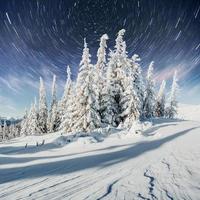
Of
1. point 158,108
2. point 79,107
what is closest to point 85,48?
point 79,107

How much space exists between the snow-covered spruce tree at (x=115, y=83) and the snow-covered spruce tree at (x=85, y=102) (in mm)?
2174

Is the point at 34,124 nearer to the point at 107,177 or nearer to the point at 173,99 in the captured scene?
the point at 173,99

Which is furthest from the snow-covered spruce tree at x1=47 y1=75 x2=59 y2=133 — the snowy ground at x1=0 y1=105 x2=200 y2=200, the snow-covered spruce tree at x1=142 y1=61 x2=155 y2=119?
the snowy ground at x1=0 y1=105 x2=200 y2=200

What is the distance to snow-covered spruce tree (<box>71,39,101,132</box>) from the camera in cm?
2858

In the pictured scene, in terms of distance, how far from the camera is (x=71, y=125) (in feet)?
102

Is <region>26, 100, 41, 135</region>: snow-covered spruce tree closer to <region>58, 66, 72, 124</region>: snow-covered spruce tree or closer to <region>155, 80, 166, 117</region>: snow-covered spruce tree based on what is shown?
<region>58, 66, 72, 124</region>: snow-covered spruce tree

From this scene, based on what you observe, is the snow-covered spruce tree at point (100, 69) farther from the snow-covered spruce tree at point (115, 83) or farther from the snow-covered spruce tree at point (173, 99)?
the snow-covered spruce tree at point (173, 99)

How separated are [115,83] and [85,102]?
601 cm

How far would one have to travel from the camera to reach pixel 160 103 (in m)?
64.2

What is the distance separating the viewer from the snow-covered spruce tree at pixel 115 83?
30.6 m

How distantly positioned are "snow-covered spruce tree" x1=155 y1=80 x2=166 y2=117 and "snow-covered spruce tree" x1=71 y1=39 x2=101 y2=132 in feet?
123

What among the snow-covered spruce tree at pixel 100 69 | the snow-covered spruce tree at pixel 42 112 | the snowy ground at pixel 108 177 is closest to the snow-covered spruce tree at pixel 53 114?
the snow-covered spruce tree at pixel 42 112

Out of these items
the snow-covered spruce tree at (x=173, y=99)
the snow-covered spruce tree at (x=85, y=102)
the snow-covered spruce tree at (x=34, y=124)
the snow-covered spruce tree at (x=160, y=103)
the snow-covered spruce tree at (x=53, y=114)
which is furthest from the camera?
the snow-covered spruce tree at (x=160, y=103)

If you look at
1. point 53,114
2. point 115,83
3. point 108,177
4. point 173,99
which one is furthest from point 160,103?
point 108,177
